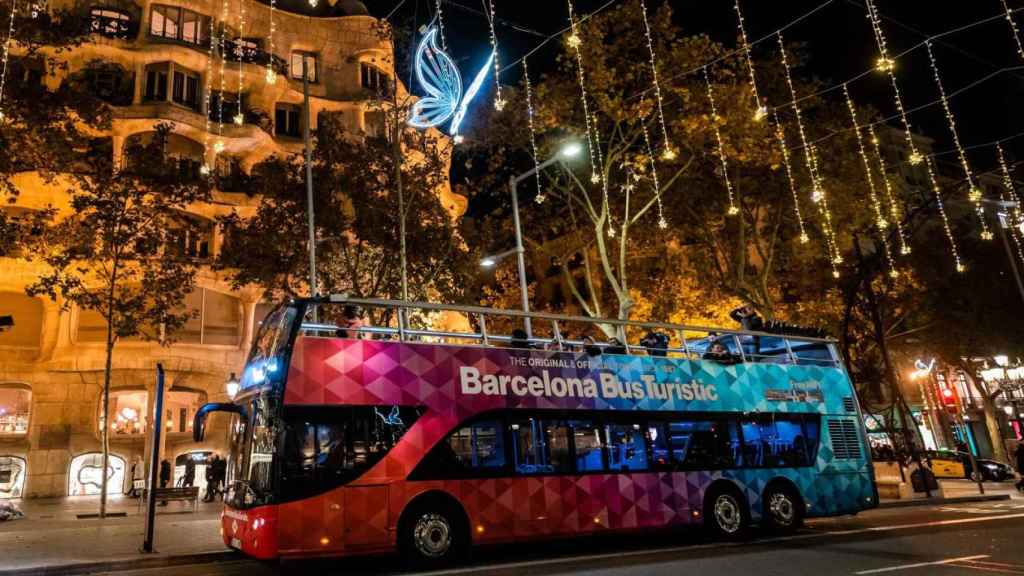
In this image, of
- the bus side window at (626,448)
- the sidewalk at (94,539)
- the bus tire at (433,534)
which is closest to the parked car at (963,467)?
the bus side window at (626,448)

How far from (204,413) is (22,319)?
24330 mm

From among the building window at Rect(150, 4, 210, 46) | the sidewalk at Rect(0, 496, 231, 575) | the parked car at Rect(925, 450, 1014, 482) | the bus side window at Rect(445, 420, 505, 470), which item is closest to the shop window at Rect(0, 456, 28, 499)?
the sidewalk at Rect(0, 496, 231, 575)

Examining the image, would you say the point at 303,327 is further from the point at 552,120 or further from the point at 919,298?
the point at 919,298

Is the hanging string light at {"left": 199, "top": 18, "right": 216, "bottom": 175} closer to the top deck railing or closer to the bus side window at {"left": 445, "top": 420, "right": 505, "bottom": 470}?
the top deck railing

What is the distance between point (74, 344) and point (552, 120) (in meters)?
21.2

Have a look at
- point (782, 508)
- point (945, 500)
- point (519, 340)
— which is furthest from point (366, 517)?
point (945, 500)

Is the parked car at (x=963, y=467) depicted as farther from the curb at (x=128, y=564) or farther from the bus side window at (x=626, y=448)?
the curb at (x=128, y=564)

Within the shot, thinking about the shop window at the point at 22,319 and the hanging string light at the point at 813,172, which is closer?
the hanging string light at the point at 813,172

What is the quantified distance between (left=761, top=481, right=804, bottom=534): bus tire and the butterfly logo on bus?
12.7 metres

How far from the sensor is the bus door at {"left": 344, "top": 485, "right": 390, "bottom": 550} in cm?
935

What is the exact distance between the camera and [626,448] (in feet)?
40.0

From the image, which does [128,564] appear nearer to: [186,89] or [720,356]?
[720,356]

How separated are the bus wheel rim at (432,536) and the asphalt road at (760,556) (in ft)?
1.54

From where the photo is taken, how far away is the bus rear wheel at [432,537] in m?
9.83
